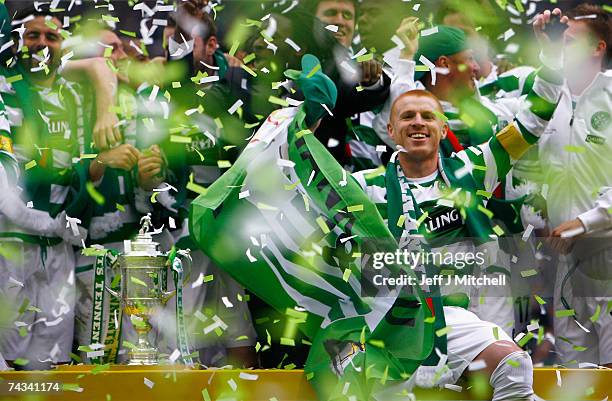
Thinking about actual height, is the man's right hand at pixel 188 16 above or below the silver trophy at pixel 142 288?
above

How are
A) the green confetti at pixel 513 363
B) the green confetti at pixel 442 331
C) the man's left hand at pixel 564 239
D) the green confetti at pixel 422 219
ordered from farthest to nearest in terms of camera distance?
the man's left hand at pixel 564 239
the green confetti at pixel 422 219
the green confetti at pixel 442 331
the green confetti at pixel 513 363

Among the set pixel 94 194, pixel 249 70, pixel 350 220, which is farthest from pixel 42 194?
pixel 350 220

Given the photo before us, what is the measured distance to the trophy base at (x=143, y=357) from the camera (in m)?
4.29

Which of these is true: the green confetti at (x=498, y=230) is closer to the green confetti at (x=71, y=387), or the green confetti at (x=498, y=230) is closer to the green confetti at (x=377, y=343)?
the green confetti at (x=377, y=343)

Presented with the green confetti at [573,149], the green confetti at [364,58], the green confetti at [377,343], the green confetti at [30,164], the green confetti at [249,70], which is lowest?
the green confetti at [377,343]

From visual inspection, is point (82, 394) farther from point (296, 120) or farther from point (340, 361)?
point (296, 120)

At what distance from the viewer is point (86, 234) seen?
5.10 m

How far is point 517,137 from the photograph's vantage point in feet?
15.5

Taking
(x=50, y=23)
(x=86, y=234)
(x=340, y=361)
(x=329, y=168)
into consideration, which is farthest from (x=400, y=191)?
(x=50, y=23)

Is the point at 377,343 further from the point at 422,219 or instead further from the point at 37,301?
the point at 37,301

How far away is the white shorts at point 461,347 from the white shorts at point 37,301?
1.74m

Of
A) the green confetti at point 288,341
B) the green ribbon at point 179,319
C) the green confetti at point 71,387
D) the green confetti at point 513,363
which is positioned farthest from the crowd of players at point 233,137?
the green confetti at point 513,363

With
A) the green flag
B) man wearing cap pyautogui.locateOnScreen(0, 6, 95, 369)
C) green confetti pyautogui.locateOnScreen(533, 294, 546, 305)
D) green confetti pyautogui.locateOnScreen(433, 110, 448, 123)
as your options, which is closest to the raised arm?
green confetti pyautogui.locateOnScreen(433, 110, 448, 123)

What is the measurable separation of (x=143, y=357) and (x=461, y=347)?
117 cm
